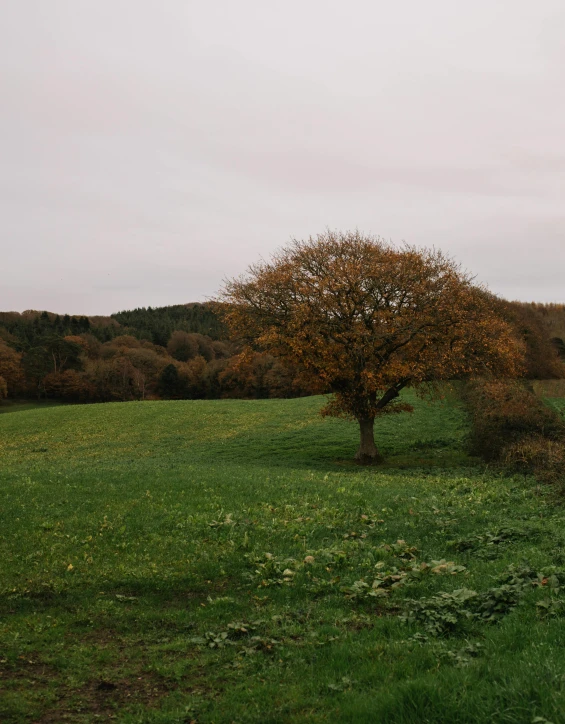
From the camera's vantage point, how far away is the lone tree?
2781 centimetres

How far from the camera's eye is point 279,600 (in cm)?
940

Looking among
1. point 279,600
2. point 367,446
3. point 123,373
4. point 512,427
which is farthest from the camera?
point 123,373

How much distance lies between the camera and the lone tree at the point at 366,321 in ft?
91.2

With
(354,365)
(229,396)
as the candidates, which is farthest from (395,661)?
(229,396)

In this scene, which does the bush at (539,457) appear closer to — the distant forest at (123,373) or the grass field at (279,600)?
the grass field at (279,600)

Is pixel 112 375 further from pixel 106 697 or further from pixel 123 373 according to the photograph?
pixel 106 697

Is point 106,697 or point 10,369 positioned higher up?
point 10,369

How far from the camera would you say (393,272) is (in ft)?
92.3

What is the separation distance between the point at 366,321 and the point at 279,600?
20707mm

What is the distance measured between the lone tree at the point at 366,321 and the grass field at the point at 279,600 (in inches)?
343

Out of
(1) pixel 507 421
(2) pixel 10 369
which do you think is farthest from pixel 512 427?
(2) pixel 10 369

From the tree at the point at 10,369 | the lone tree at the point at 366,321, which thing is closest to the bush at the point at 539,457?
the lone tree at the point at 366,321

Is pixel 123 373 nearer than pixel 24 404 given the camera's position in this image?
No

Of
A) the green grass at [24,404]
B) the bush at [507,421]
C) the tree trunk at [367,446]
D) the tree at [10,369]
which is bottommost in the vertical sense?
the green grass at [24,404]
